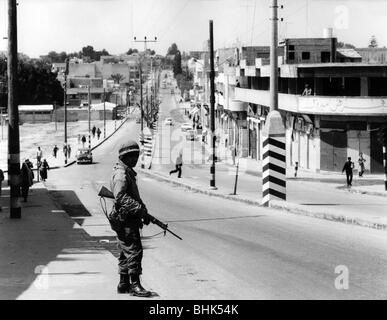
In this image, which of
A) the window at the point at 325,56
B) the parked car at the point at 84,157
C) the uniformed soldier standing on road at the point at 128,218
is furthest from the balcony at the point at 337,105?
the uniformed soldier standing on road at the point at 128,218

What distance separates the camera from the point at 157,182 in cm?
3997

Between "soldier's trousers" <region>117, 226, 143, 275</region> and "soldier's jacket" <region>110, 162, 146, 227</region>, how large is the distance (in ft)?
0.35

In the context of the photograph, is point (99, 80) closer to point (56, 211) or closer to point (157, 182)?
point (157, 182)

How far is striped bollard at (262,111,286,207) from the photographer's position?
20516mm

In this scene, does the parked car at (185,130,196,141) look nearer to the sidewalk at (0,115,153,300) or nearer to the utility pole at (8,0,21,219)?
the utility pole at (8,0,21,219)

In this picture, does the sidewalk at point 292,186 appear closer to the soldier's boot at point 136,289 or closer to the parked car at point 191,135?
the parked car at point 191,135

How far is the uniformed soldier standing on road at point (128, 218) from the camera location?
Result: 823 cm

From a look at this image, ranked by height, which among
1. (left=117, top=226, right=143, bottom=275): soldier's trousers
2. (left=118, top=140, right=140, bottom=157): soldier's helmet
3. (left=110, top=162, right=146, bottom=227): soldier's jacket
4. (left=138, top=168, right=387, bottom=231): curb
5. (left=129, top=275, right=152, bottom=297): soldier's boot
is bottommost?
(left=138, top=168, right=387, bottom=231): curb

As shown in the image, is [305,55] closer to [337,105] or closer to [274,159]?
[337,105]

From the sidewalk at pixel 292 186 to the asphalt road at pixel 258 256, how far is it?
64 centimetres

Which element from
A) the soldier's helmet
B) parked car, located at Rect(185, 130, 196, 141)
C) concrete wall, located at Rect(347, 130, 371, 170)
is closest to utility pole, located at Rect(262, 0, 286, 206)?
the soldier's helmet

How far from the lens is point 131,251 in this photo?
833 centimetres

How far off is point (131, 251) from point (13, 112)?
445 inches

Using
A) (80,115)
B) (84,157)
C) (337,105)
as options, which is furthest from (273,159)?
(80,115)
